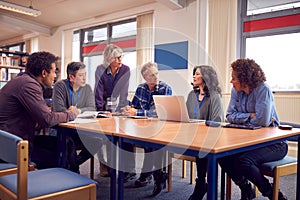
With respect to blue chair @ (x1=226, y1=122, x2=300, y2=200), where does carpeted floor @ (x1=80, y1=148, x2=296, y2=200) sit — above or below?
below

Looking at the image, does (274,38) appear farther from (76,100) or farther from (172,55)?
(76,100)

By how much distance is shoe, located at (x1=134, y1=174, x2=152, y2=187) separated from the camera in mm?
2613

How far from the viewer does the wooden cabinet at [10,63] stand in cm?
632

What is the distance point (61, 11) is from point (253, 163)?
251 inches

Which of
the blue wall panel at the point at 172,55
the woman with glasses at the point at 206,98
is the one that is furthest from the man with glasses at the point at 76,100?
the blue wall panel at the point at 172,55

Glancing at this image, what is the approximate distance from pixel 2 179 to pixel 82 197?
0.43 m

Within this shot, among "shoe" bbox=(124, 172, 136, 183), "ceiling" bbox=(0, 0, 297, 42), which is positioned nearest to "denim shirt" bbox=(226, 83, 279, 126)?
"shoe" bbox=(124, 172, 136, 183)

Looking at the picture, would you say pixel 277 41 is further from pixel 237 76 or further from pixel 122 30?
pixel 122 30

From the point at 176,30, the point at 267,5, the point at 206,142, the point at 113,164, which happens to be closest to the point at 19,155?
the point at 113,164

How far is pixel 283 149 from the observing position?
6.39 feet

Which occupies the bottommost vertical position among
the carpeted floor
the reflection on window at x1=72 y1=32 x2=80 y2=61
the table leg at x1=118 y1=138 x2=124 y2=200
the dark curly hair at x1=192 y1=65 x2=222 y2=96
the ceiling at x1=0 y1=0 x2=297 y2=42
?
the carpeted floor

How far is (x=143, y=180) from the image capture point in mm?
2652

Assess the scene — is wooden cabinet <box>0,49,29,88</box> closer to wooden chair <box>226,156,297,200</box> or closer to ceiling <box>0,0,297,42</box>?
ceiling <box>0,0,297,42</box>

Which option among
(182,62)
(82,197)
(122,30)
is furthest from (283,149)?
(122,30)
